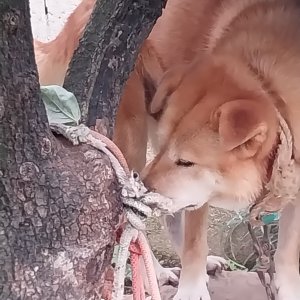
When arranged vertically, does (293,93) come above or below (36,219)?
below

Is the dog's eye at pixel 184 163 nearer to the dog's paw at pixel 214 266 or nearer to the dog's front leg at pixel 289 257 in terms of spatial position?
the dog's front leg at pixel 289 257

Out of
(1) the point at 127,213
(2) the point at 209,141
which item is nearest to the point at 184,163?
A: (2) the point at 209,141

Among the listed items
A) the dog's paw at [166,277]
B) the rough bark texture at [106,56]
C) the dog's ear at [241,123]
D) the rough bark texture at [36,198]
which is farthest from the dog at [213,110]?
the rough bark texture at [36,198]

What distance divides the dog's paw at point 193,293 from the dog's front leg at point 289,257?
18cm

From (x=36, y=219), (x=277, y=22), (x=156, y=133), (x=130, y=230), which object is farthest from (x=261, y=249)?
(x=36, y=219)

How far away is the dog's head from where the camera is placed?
146 cm

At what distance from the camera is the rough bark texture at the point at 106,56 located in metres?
1.09

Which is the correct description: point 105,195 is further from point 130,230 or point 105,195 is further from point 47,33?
point 47,33

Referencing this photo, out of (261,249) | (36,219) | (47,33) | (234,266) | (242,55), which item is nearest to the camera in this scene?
(36,219)

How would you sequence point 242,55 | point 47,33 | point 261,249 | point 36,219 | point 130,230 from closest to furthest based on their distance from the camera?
point 36,219
point 130,230
point 242,55
point 261,249
point 47,33

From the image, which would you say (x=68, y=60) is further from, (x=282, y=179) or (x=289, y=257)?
(x=289, y=257)

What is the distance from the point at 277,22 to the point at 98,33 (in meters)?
0.66

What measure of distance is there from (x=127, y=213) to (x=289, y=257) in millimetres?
888

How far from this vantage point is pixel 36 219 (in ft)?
3.08
